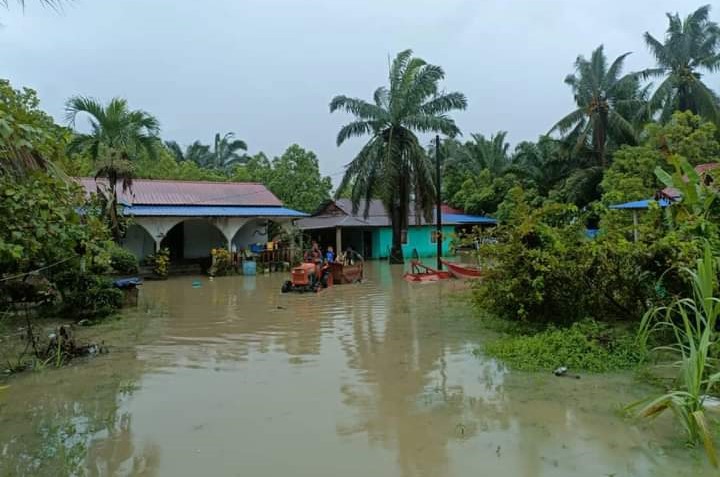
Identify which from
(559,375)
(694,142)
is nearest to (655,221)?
(559,375)

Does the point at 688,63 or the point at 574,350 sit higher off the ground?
the point at 688,63

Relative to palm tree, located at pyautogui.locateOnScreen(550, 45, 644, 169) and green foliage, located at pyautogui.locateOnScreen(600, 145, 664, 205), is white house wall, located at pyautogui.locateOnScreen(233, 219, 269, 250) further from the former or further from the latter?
palm tree, located at pyautogui.locateOnScreen(550, 45, 644, 169)

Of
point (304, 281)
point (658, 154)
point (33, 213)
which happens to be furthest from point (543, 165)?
point (33, 213)

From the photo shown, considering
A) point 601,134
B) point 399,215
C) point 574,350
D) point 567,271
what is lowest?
point 574,350

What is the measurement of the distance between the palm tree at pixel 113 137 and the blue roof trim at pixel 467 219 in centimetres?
2015

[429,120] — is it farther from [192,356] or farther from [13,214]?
[13,214]

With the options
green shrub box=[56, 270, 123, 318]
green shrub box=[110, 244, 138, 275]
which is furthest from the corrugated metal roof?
green shrub box=[56, 270, 123, 318]

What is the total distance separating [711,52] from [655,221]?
73.0 ft

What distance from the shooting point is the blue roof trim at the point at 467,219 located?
3328 centimetres

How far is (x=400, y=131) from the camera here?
80.8 feet

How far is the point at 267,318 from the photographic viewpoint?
1095 cm

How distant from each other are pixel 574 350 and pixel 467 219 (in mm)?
27656

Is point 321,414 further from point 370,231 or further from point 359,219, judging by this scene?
point 370,231

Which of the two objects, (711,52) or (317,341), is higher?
(711,52)
